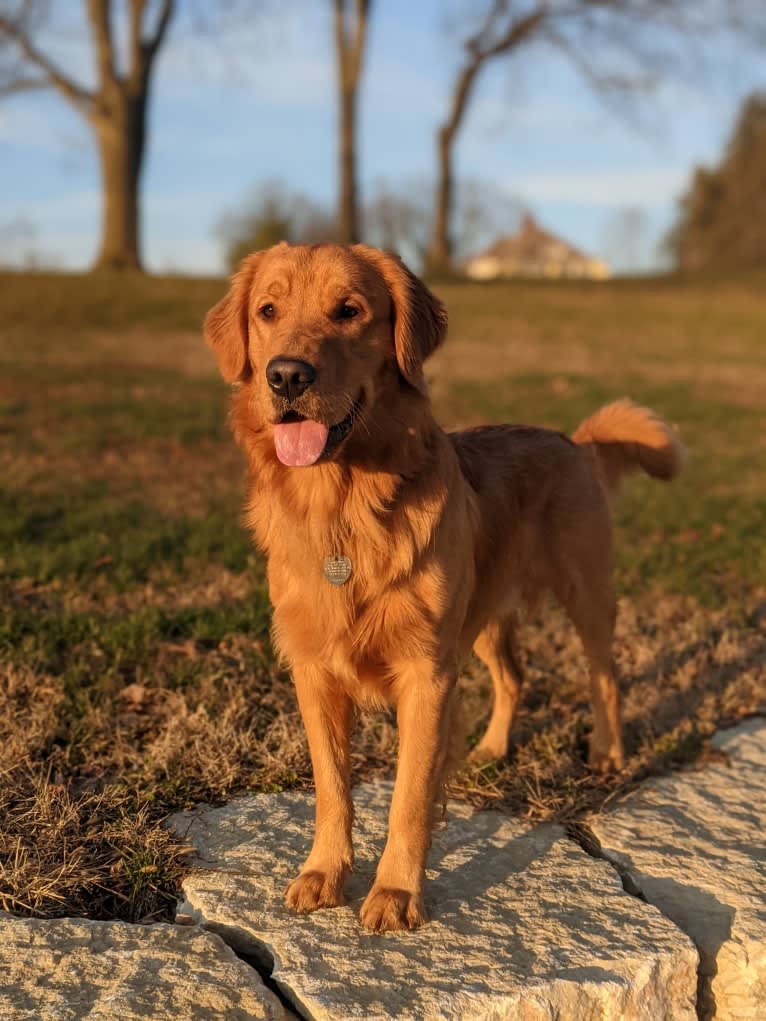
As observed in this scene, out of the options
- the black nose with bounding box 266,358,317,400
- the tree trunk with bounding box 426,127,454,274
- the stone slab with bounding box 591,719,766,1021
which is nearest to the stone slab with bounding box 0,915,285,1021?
the stone slab with bounding box 591,719,766,1021

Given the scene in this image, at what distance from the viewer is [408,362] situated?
10.6 ft

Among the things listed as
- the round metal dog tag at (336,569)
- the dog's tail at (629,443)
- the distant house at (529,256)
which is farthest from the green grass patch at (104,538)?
the distant house at (529,256)

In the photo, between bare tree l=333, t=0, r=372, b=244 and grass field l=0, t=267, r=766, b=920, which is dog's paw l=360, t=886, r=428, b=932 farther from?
bare tree l=333, t=0, r=372, b=244

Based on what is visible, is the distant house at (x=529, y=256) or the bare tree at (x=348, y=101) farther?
the distant house at (x=529, y=256)

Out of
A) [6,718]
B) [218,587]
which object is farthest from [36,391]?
[6,718]

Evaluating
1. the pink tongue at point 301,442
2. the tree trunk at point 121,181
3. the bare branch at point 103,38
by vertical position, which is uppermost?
the bare branch at point 103,38

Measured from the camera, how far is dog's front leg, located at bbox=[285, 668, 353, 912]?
3098 millimetres

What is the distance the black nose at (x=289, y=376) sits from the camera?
2.84m

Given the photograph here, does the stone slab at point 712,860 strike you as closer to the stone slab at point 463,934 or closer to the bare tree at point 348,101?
the stone slab at point 463,934

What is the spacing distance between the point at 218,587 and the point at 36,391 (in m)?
5.66

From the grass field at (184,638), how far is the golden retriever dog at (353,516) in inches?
27.5

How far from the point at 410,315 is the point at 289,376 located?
65cm

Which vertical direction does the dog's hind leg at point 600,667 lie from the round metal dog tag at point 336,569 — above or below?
below

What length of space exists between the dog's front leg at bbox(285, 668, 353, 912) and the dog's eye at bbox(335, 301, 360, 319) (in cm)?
113
